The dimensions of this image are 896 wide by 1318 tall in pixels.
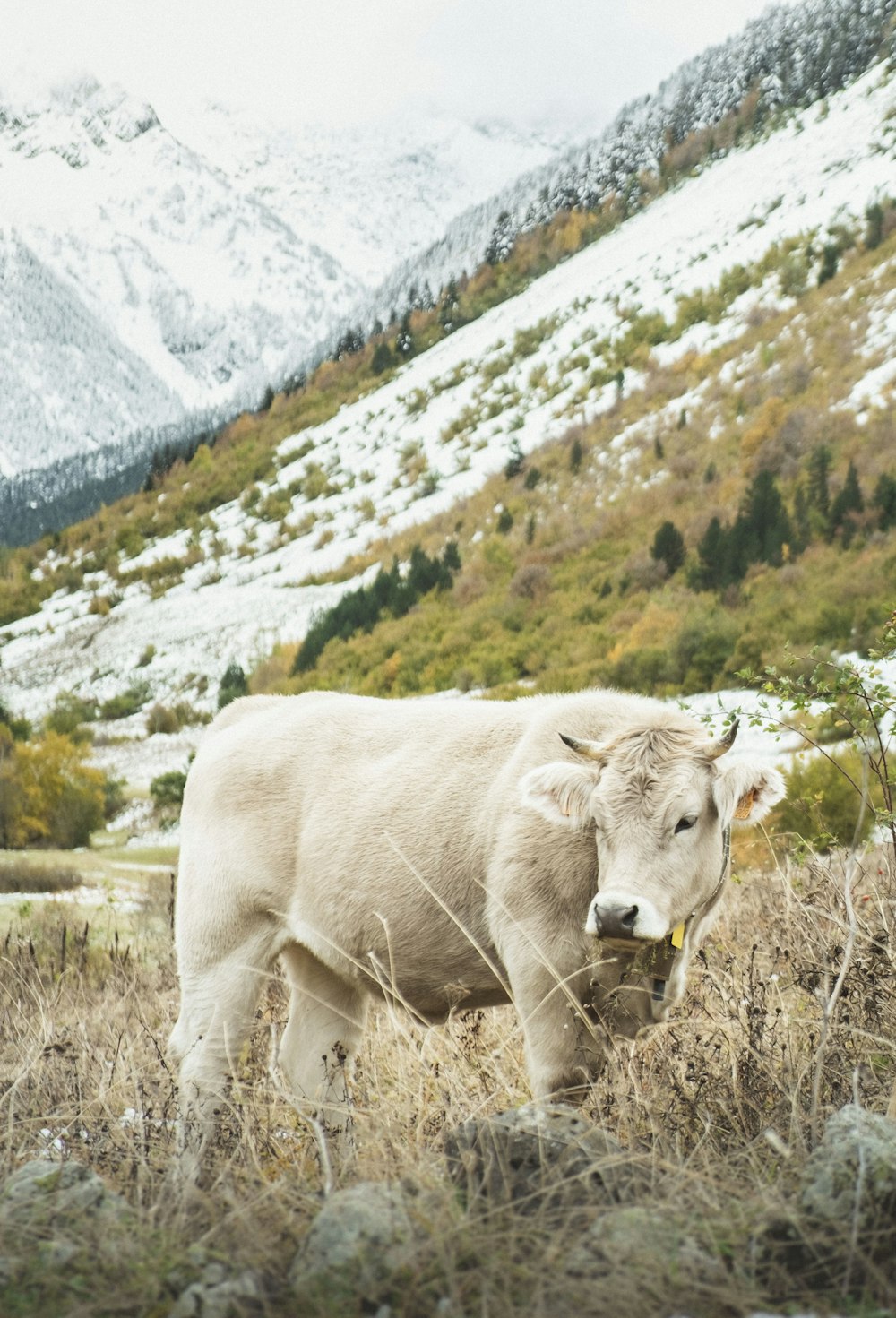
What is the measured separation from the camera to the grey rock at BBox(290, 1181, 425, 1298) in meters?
2.17

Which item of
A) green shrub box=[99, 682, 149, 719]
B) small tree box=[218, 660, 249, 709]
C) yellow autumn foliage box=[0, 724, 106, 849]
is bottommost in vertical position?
green shrub box=[99, 682, 149, 719]

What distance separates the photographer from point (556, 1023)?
3645 mm

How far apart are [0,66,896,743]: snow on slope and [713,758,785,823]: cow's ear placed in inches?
1003

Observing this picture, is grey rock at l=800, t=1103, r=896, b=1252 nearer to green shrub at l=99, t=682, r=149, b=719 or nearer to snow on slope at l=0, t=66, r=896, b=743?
snow on slope at l=0, t=66, r=896, b=743

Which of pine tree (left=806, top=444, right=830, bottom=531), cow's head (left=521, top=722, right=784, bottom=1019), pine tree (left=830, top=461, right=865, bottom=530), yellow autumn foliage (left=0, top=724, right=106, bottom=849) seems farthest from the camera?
pine tree (left=806, top=444, right=830, bottom=531)

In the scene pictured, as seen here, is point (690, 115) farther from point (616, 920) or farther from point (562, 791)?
point (616, 920)

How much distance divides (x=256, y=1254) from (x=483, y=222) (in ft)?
225

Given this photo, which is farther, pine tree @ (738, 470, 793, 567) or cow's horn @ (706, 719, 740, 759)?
pine tree @ (738, 470, 793, 567)

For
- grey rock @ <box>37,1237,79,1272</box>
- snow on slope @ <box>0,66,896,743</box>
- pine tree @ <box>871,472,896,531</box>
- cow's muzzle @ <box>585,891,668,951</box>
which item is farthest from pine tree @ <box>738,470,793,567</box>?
grey rock @ <box>37,1237,79,1272</box>

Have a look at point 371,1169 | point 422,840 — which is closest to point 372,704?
point 422,840

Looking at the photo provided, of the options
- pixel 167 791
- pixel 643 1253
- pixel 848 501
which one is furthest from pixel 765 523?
pixel 643 1253

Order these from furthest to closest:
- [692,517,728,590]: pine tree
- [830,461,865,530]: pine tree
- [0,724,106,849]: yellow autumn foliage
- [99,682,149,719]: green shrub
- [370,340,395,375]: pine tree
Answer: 1. [370,340,395,375]: pine tree
2. [99,682,149,719]: green shrub
3. [692,517,728,590]: pine tree
4. [830,461,865,530]: pine tree
5. [0,724,106,849]: yellow autumn foliage

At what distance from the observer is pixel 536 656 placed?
74.3 ft

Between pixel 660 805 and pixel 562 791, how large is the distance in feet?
1.07
